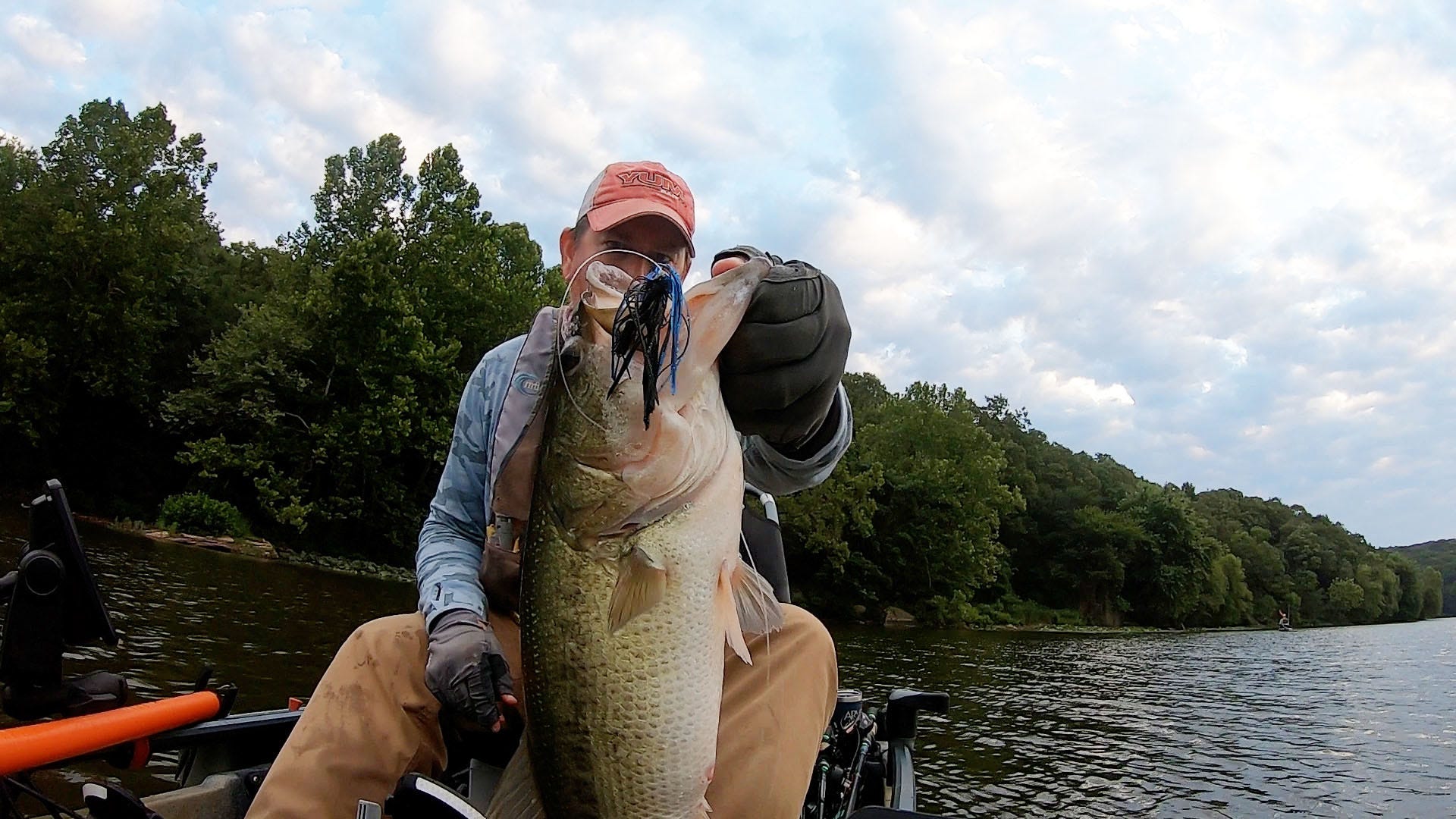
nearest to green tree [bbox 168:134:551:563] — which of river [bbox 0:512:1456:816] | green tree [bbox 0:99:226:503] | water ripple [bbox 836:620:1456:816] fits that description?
green tree [bbox 0:99:226:503]

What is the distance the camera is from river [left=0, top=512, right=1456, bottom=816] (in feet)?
35.2

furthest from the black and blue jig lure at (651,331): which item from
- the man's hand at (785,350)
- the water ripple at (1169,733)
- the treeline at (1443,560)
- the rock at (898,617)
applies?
the treeline at (1443,560)

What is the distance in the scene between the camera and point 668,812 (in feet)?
6.21

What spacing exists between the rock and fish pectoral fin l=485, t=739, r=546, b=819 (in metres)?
42.1

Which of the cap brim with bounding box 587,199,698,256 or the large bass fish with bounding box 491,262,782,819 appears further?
the cap brim with bounding box 587,199,698,256

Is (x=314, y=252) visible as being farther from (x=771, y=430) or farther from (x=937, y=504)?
(x=771, y=430)

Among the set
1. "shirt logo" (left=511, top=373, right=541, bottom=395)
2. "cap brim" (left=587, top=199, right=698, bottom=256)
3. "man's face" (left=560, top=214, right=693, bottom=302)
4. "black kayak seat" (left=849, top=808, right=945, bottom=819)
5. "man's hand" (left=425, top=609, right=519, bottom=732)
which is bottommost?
"black kayak seat" (left=849, top=808, right=945, bottom=819)

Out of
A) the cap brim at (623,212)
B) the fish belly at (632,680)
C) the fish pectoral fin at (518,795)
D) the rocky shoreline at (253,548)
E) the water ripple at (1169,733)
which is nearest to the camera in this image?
the fish belly at (632,680)

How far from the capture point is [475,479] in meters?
2.88

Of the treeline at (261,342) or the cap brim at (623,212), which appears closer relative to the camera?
the cap brim at (623,212)

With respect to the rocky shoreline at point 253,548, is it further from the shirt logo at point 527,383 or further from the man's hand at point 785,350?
the man's hand at point 785,350

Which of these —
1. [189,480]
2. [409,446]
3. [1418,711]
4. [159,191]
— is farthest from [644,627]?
[159,191]

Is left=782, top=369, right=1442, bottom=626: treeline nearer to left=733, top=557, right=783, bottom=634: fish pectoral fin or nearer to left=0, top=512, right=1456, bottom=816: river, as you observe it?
left=0, top=512, right=1456, bottom=816: river

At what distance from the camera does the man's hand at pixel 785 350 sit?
6.31 ft
